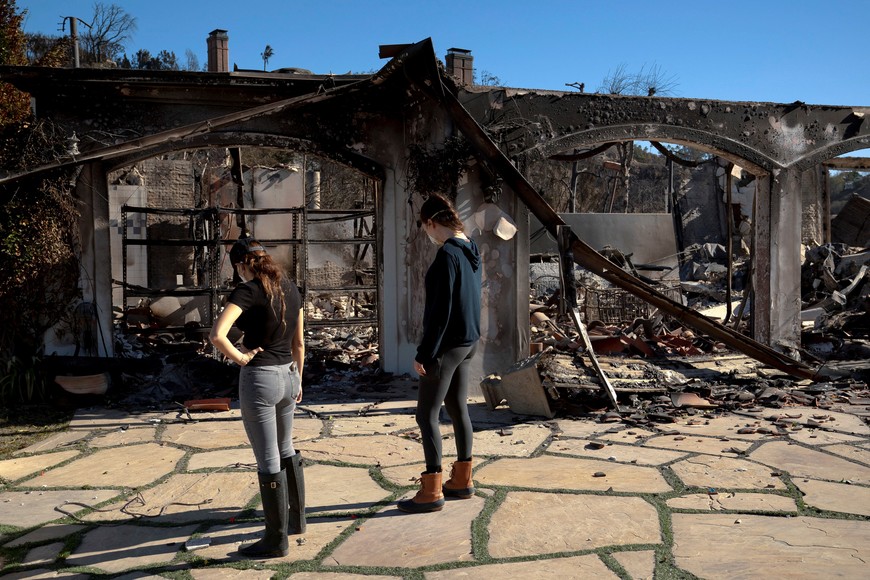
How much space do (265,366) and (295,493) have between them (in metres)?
0.83

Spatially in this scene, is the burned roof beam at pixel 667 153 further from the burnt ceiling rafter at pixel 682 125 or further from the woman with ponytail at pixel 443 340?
the woman with ponytail at pixel 443 340

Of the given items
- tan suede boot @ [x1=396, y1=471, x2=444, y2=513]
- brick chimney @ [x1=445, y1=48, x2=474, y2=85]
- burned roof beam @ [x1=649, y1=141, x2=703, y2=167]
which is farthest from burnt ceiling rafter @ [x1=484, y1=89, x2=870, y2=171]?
tan suede boot @ [x1=396, y1=471, x2=444, y2=513]

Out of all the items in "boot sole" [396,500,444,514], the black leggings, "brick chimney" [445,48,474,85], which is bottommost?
"boot sole" [396,500,444,514]

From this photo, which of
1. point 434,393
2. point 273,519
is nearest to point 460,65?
point 434,393

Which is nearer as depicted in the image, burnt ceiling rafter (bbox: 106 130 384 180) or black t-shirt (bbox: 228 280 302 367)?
black t-shirt (bbox: 228 280 302 367)

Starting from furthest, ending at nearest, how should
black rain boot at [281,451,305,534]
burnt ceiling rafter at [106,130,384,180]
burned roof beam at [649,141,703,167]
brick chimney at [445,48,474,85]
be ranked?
burned roof beam at [649,141,703,167] < brick chimney at [445,48,474,85] < burnt ceiling rafter at [106,130,384,180] < black rain boot at [281,451,305,534]

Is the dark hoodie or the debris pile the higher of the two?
the dark hoodie

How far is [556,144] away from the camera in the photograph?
30.4 feet

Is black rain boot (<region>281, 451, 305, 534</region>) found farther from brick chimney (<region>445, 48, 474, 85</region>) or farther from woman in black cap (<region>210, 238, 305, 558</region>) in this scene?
brick chimney (<region>445, 48, 474, 85</region>)

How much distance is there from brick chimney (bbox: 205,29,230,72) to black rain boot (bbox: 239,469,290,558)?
7256 millimetres

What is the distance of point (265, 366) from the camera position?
4.07 meters

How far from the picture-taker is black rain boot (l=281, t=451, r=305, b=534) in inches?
172

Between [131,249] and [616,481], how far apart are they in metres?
13.2

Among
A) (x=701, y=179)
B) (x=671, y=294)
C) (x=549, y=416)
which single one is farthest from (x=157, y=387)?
(x=701, y=179)
